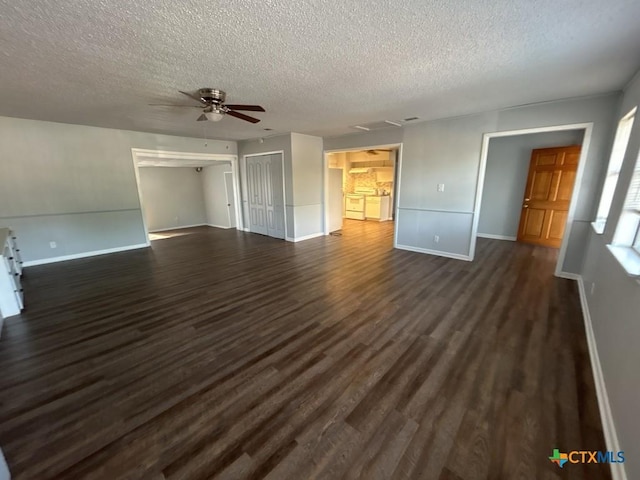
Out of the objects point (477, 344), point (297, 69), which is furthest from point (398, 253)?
point (297, 69)

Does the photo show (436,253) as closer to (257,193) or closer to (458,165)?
(458,165)

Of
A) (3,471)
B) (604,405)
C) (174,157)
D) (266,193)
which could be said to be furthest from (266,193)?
(604,405)

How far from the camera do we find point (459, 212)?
15.1ft

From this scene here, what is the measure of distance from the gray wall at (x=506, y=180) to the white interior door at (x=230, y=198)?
6967 millimetres

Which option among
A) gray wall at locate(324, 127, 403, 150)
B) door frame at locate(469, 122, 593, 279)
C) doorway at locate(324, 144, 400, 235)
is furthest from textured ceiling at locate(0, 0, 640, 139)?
doorway at locate(324, 144, 400, 235)

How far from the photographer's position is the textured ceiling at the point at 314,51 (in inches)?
63.4

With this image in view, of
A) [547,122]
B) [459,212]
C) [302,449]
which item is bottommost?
[302,449]

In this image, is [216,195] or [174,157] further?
[216,195]

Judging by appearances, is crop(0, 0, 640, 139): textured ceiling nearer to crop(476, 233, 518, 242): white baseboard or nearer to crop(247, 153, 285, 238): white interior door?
crop(247, 153, 285, 238): white interior door

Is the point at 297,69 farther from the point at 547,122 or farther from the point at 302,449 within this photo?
the point at 547,122

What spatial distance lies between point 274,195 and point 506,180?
5.53 meters

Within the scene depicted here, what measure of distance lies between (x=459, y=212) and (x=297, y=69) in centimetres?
365

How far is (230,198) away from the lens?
8.12m

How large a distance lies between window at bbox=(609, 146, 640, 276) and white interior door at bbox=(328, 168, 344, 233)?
560 cm
